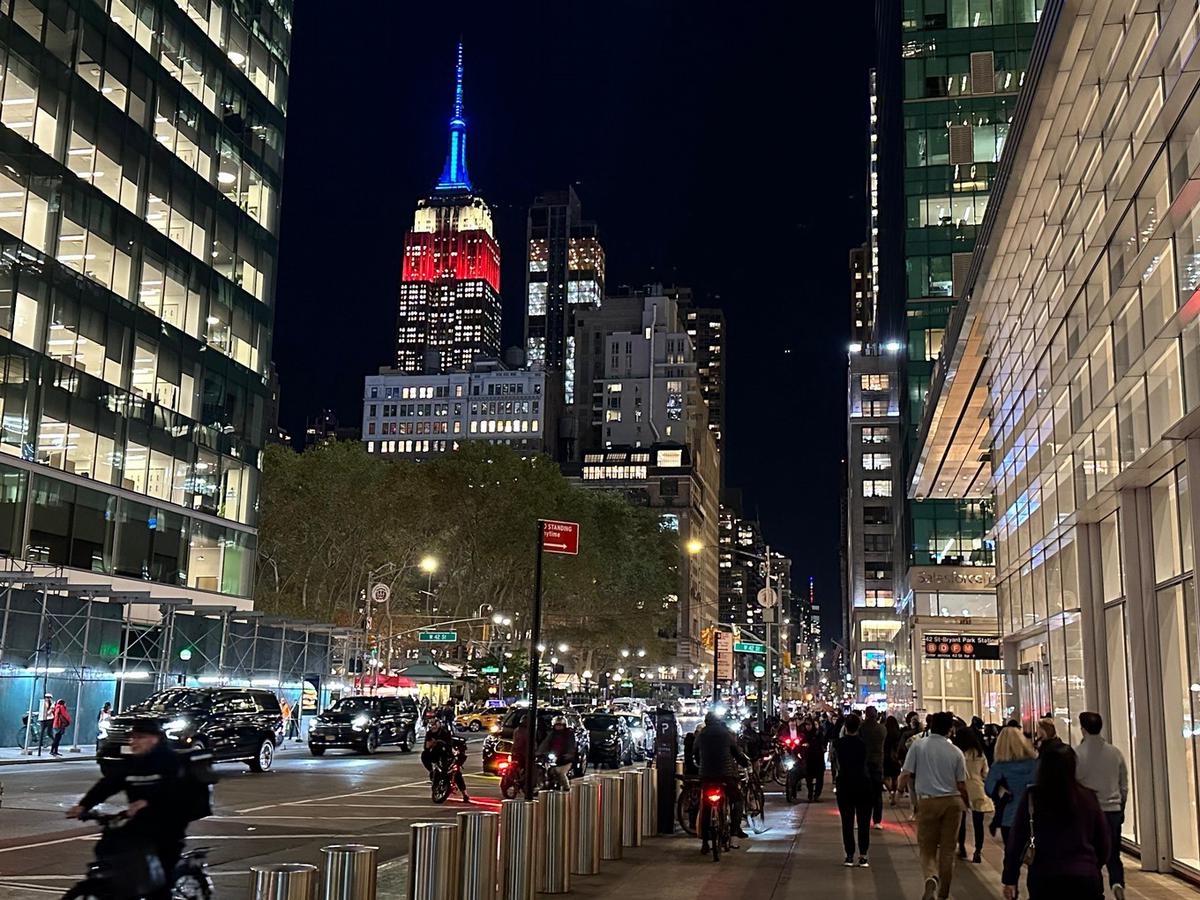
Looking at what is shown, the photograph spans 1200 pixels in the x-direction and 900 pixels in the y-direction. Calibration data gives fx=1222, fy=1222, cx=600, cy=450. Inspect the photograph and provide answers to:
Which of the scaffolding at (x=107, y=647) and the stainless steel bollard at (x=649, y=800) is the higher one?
the scaffolding at (x=107, y=647)

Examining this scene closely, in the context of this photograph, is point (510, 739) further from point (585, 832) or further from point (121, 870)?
point (121, 870)

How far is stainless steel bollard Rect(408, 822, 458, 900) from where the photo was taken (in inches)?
348

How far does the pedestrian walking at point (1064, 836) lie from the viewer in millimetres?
7641

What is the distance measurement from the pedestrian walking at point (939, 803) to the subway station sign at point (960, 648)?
76.4 ft

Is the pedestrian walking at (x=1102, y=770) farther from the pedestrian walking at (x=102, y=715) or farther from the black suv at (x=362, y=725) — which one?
the pedestrian walking at (x=102, y=715)

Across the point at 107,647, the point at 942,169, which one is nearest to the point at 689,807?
the point at 107,647

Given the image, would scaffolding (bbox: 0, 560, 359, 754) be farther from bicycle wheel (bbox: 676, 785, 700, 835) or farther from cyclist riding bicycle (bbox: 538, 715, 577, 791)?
bicycle wheel (bbox: 676, 785, 700, 835)

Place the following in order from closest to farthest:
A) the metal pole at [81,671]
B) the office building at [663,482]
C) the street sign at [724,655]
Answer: the street sign at [724,655], the metal pole at [81,671], the office building at [663,482]

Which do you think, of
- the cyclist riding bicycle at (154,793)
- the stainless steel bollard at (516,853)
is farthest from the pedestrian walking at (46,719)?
the cyclist riding bicycle at (154,793)

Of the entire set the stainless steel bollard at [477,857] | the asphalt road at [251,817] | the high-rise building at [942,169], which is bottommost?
the asphalt road at [251,817]

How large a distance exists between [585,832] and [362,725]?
28066 millimetres

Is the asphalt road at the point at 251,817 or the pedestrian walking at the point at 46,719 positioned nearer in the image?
the asphalt road at the point at 251,817

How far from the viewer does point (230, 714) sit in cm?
Answer: 2997

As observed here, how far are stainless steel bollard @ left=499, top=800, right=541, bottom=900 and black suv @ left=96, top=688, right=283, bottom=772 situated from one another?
60.3 feet
